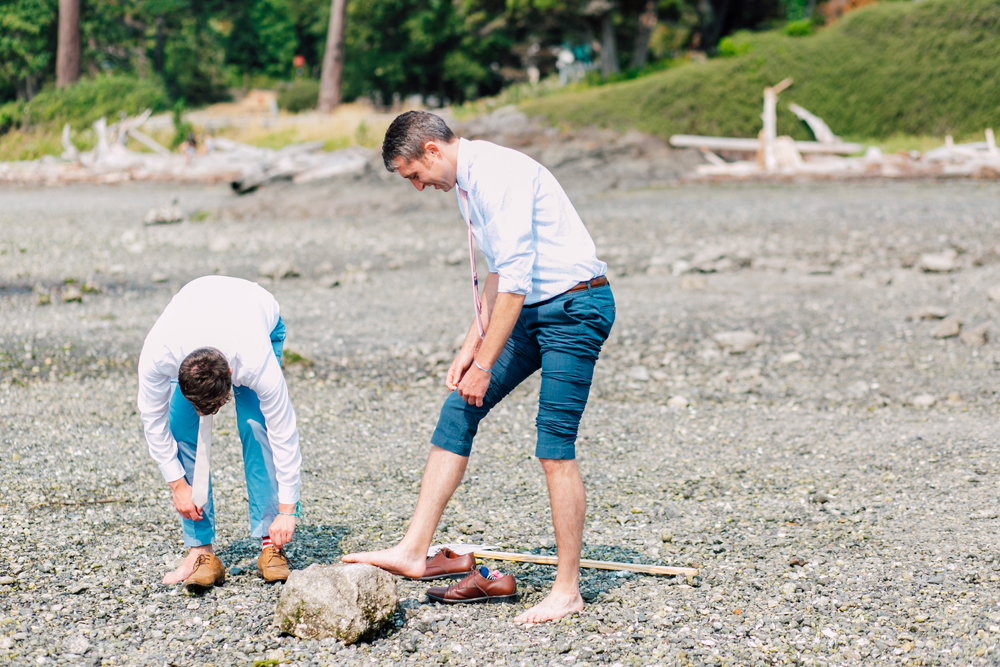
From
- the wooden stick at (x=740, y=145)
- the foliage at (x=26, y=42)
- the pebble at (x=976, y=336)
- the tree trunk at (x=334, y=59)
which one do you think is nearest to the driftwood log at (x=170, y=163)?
the tree trunk at (x=334, y=59)

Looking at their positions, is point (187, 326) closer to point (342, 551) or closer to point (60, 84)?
point (342, 551)

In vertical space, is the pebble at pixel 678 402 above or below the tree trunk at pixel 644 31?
below

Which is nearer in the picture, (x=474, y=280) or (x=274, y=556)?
(x=474, y=280)

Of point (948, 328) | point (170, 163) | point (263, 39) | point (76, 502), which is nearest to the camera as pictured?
point (76, 502)

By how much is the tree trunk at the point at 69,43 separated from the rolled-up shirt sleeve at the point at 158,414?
3755cm

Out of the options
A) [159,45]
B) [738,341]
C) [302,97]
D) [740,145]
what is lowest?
[738,341]

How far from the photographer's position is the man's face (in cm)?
323

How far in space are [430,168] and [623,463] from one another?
10.0 ft

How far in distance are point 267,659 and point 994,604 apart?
2935mm

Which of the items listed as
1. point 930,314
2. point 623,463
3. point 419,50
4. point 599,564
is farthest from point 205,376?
point 419,50

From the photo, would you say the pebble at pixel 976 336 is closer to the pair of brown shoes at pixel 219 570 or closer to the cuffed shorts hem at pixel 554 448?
the cuffed shorts hem at pixel 554 448

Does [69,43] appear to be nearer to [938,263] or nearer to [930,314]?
[938,263]

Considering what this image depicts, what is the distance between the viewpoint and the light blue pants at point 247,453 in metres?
3.52

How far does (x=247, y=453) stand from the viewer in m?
3.63
